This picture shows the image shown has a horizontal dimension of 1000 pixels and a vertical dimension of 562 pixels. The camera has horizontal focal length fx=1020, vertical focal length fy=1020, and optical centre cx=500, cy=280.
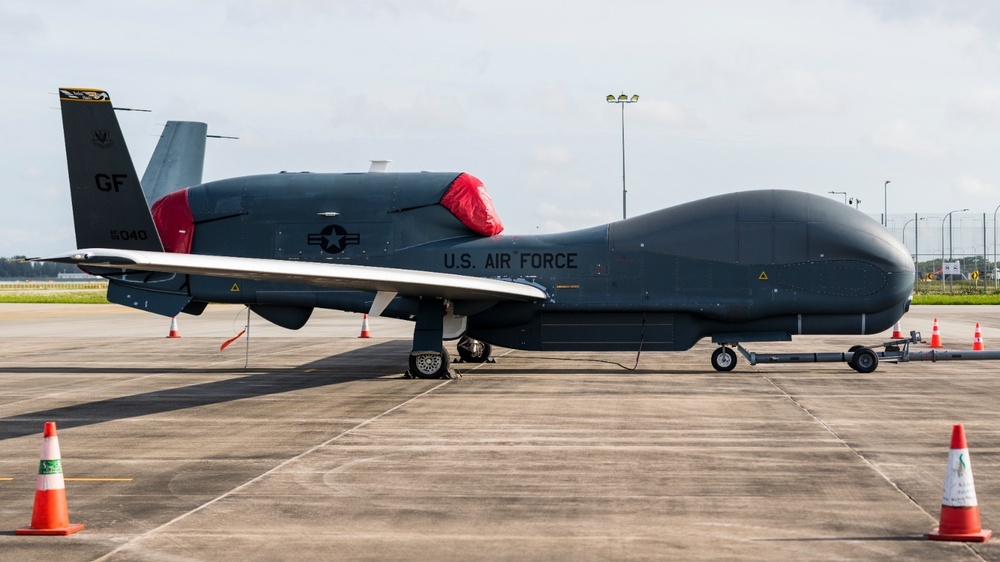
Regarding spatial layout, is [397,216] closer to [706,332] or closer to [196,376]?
[196,376]

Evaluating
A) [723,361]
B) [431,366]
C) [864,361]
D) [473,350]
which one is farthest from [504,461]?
[473,350]

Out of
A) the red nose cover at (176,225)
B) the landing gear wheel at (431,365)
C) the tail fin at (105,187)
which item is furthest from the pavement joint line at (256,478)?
the red nose cover at (176,225)

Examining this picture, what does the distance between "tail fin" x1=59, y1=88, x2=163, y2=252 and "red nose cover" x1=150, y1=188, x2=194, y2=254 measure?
5.77 feet

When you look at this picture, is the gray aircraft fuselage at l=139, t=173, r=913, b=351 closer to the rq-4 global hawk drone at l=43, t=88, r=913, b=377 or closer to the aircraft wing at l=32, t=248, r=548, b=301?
the rq-4 global hawk drone at l=43, t=88, r=913, b=377

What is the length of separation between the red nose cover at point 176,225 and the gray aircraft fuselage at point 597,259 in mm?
110

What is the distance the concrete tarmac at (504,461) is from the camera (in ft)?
25.5

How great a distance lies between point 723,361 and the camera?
20672mm

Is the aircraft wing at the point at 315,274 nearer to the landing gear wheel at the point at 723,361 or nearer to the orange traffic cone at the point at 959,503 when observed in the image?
the landing gear wheel at the point at 723,361

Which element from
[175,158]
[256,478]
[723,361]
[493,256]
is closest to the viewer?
[256,478]

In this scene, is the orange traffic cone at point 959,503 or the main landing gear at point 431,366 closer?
the orange traffic cone at point 959,503

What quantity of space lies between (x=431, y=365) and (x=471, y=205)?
3.58 meters

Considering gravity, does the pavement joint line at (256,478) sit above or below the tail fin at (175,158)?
below

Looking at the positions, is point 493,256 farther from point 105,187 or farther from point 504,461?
point 504,461

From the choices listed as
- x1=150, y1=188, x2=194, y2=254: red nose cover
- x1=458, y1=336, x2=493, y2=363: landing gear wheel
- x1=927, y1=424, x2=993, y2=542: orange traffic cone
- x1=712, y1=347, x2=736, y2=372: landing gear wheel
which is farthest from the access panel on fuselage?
x1=927, y1=424, x2=993, y2=542: orange traffic cone
